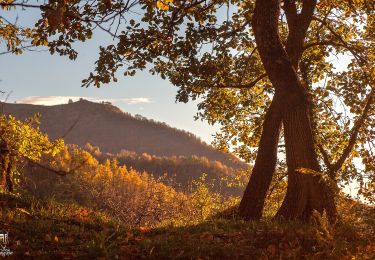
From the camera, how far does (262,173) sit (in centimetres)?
1122

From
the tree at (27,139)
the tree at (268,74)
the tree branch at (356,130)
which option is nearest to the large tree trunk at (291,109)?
the tree at (268,74)

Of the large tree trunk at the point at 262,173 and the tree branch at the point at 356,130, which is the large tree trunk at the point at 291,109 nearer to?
the large tree trunk at the point at 262,173

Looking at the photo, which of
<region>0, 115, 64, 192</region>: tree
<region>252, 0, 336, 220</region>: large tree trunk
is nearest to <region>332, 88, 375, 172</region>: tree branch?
<region>252, 0, 336, 220</region>: large tree trunk

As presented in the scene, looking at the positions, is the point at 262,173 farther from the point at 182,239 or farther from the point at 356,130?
the point at 356,130

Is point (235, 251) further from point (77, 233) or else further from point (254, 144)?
point (254, 144)

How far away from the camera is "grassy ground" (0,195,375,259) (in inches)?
239

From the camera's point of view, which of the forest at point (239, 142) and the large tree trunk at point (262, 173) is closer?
the forest at point (239, 142)

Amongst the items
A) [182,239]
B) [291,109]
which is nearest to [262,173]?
[291,109]

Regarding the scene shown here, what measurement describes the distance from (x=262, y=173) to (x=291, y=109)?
2.10 metres

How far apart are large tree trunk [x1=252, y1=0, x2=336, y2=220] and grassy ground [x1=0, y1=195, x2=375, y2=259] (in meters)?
1.02

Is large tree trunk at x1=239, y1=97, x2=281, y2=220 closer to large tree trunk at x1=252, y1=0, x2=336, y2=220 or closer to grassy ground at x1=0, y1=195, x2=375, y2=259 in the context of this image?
large tree trunk at x1=252, y1=0, x2=336, y2=220

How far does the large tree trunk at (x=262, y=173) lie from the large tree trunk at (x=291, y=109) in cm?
98

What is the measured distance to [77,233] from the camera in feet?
24.7

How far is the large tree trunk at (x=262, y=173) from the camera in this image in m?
11.1
